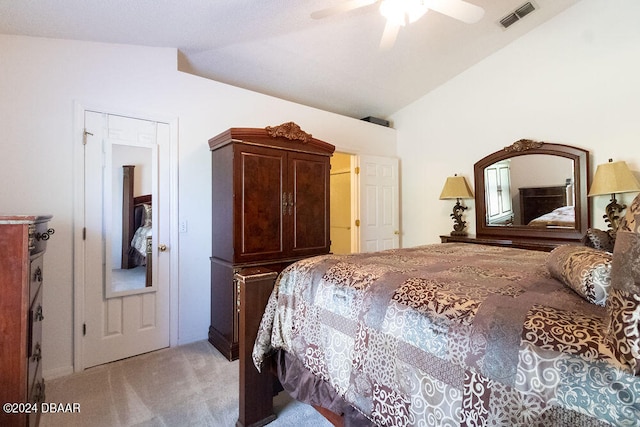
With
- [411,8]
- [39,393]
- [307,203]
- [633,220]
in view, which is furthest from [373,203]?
[39,393]

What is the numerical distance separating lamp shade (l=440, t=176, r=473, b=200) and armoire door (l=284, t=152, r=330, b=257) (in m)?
1.61

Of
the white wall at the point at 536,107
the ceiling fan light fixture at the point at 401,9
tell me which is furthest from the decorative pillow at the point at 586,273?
the white wall at the point at 536,107

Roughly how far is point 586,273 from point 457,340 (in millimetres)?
471

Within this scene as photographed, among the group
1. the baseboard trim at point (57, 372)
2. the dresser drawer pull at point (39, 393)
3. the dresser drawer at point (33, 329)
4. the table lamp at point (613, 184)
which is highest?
the table lamp at point (613, 184)

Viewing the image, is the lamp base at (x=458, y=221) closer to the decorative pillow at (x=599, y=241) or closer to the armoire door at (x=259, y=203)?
the decorative pillow at (x=599, y=241)

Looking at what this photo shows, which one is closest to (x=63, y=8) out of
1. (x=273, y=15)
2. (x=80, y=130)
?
(x=80, y=130)

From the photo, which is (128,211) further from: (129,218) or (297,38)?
(297,38)

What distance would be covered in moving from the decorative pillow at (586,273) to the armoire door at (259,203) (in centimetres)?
207

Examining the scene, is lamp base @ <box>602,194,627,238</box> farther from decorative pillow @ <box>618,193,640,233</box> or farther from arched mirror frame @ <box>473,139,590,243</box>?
decorative pillow @ <box>618,193,640,233</box>

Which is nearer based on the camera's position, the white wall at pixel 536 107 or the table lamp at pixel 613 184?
the table lamp at pixel 613 184

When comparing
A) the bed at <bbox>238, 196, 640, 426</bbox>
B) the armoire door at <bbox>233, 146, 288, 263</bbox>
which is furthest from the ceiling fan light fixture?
the bed at <bbox>238, 196, 640, 426</bbox>

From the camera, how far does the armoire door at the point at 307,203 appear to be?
290 centimetres

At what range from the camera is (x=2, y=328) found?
4.52ft

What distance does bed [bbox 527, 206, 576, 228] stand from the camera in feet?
10.1
